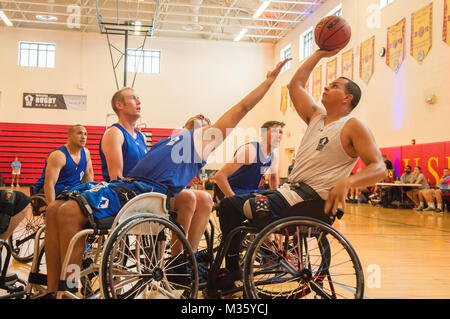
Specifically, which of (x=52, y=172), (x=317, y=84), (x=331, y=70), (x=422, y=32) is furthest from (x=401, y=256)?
(x=317, y=84)

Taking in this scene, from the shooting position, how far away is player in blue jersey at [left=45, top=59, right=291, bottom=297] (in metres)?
1.95

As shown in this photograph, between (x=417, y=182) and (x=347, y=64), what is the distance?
4.31 meters

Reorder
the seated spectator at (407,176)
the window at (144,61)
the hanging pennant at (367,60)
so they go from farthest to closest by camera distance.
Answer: the window at (144,61) → the hanging pennant at (367,60) → the seated spectator at (407,176)

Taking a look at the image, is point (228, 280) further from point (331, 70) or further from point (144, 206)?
point (331, 70)

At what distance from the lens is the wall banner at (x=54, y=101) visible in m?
16.5

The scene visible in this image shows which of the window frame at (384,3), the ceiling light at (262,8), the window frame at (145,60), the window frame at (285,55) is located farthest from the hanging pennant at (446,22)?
the window frame at (145,60)

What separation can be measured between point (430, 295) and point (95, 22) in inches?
646

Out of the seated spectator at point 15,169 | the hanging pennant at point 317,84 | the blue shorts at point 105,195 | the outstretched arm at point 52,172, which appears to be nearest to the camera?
the blue shorts at point 105,195

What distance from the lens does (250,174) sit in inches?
137

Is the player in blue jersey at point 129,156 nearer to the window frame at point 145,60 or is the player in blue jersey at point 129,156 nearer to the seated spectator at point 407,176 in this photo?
the seated spectator at point 407,176

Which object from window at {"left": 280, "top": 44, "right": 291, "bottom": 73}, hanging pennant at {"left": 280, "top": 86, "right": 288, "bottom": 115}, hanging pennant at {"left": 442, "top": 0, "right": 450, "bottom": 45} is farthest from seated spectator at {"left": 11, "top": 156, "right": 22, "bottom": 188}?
hanging pennant at {"left": 442, "top": 0, "right": 450, "bottom": 45}

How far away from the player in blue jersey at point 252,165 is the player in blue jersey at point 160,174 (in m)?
1.01

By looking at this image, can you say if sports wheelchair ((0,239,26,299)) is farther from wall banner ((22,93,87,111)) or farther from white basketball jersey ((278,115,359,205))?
wall banner ((22,93,87,111))

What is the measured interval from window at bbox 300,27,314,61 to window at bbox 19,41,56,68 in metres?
9.17
